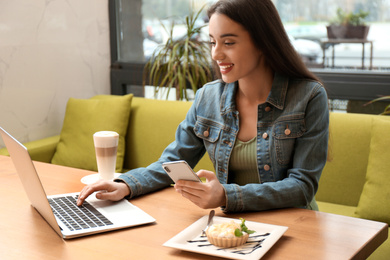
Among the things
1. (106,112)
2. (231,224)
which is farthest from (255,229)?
(106,112)

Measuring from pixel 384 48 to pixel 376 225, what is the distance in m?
1.95

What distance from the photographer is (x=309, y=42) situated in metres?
3.33

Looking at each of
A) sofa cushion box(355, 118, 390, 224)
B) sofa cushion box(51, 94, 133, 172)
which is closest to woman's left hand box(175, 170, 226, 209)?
sofa cushion box(355, 118, 390, 224)

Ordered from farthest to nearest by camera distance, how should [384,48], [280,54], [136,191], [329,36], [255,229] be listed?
[329,36] → [384,48] → [280,54] → [136,191] → [255,229]

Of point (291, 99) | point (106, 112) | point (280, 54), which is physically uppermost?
point (280, 54)

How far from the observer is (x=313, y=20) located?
10.7 ft

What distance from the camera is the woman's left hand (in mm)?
1426

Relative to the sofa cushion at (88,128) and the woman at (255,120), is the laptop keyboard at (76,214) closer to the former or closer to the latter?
the woman at (255,120)

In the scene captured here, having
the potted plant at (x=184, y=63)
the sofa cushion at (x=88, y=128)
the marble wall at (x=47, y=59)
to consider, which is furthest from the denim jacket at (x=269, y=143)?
the marble wall at (x=47, y=59)

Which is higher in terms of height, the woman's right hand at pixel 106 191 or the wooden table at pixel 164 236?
the woman's right hand at pixel 106 191

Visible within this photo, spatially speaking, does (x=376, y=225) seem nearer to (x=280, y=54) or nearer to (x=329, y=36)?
(x=280, y=54)

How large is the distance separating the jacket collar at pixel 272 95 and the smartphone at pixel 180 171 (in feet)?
1.41

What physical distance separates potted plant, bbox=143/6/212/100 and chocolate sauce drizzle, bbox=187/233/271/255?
7.15 feet

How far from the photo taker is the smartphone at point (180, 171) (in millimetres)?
1353
